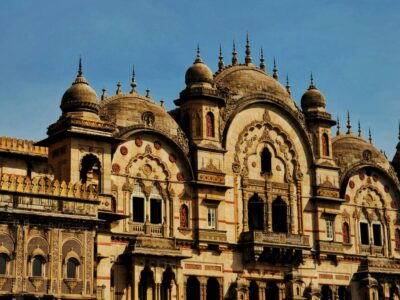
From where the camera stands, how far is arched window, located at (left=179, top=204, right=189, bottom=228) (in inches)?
1656

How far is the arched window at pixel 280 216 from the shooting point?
45.7 meters

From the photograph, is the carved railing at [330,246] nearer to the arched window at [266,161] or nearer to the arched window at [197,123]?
the arched window at [266,161]

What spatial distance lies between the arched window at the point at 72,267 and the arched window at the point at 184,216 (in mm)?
9372

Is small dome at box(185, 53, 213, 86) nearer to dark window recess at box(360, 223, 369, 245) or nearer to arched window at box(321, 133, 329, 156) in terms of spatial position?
arched window at box(321, 133, 329, 156)

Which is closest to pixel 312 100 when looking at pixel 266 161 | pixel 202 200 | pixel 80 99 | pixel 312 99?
pixel 312 99

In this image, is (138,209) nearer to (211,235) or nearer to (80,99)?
(211,235)

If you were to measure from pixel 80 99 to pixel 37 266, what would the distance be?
27.9ft

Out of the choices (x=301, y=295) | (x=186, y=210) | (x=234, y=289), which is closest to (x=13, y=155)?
(x=186, y=210)

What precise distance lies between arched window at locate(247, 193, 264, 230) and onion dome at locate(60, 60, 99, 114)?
10250 mm

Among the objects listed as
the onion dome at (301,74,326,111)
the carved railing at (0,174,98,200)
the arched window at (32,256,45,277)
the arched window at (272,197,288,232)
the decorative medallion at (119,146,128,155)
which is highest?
the onion dome at (301,74,326,111)

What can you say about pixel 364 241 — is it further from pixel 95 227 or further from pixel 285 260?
pixel 95 227

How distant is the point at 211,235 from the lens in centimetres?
4234

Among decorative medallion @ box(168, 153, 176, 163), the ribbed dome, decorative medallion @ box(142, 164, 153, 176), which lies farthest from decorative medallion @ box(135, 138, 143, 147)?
the ribbed dome

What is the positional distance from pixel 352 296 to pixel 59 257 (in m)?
19.8
